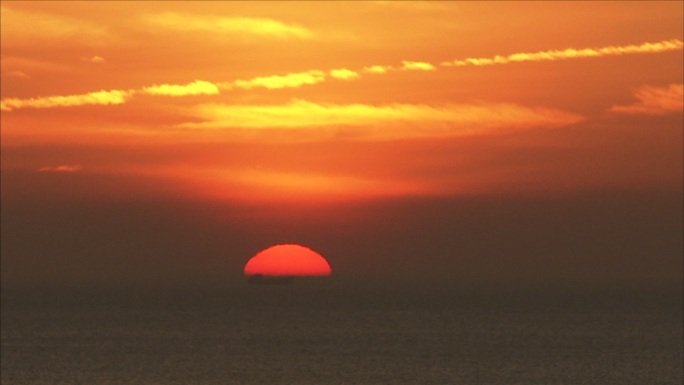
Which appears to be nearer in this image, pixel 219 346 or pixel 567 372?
pixel 567 372

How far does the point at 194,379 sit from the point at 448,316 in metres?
82.1

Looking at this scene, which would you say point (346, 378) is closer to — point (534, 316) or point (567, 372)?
point (567, 372)

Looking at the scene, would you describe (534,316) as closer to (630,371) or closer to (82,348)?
(82,348)

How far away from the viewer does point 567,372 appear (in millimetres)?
59094

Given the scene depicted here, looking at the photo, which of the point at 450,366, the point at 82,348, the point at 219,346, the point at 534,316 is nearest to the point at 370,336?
the point at 219,346

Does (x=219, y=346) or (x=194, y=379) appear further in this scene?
(x=219, y=346)

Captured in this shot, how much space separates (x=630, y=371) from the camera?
6022cm

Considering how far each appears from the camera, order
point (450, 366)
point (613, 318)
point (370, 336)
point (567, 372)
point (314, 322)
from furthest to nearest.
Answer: point (613, 318) → point (314, 322) → point (370, 336) → point (450, 366) → point (567, 372)

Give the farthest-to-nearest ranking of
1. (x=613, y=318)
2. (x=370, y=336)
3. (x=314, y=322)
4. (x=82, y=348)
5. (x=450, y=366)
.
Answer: (x=613, y=318) < (x=314, y=322) < (x=370, y=336) < (x=82, y=348) < (x=450, y=366)

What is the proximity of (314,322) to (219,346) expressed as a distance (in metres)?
37.1

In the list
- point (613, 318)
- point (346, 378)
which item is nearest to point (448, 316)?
point (613, 318)

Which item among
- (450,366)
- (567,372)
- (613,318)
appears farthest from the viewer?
(613,318)

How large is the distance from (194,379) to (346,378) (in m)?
6.90

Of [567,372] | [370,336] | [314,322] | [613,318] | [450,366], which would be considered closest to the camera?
[567,372]
